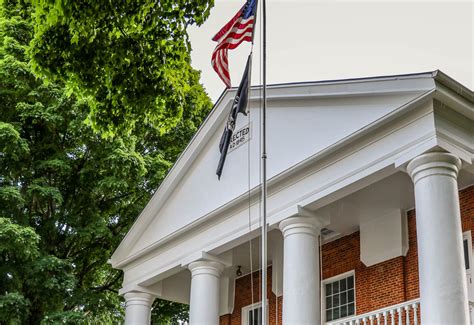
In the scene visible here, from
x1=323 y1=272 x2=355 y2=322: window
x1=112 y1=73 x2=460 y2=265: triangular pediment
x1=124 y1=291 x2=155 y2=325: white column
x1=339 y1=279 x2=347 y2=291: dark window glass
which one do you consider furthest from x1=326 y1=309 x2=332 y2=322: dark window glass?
x1=124 y1=291 x2=155 y2=325: white column

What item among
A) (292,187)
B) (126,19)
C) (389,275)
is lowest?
(389,275)

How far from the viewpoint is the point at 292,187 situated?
1616cm

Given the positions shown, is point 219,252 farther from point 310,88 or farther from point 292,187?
point 310,88

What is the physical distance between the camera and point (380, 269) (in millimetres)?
17344

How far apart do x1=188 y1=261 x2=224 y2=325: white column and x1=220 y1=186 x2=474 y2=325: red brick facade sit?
8.04ft

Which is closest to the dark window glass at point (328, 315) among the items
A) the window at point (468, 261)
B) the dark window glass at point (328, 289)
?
the dark window glass at point (328, 289)

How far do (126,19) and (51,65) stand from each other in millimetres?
1758

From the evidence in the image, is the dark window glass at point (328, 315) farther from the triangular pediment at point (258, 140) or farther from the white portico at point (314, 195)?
the triangular pediment at point (258, 140)

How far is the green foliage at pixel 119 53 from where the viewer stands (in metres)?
12.7

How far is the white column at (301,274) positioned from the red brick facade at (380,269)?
231 centimetres

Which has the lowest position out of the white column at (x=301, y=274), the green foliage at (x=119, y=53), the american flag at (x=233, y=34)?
the white column at (x=301, y=274)

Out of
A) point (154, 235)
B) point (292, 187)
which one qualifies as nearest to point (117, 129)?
point (292, 187)

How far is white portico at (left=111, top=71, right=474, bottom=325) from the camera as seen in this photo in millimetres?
13148

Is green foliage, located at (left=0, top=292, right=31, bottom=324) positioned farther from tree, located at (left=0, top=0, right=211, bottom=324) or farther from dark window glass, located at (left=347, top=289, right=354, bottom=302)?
dark window glass, located at (left=347, top=289, right=354, bottom=302)
